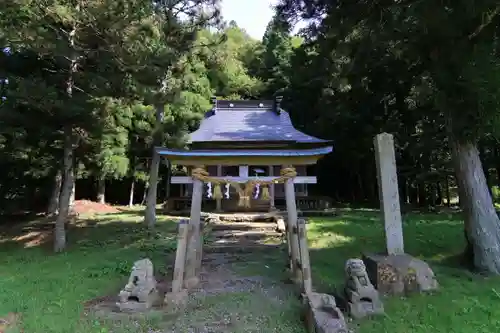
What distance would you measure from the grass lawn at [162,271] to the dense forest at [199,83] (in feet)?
3.75

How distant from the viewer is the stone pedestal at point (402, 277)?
548cm

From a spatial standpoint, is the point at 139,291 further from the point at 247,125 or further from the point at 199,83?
the point at 199,83

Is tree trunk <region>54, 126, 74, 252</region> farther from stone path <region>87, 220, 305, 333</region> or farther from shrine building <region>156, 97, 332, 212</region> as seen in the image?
stone path <region>87, 220, 305, 333</region>

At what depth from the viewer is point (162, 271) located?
25.1 feet

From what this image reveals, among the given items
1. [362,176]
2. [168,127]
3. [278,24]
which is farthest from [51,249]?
[362,176]

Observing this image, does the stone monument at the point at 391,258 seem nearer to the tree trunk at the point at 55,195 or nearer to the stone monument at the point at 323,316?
the stone monument at the point at 323,316

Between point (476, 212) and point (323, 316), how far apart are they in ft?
12.4

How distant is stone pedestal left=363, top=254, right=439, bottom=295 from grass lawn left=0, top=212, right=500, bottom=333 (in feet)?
0.57

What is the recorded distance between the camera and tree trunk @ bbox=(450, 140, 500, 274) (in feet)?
20.4

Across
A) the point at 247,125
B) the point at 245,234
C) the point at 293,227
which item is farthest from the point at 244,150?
the point at 247,125

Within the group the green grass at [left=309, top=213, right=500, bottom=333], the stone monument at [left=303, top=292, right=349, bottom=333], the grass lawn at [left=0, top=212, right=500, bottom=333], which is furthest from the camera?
the grass lawn at [left=0, top=212, right=500, bottom=333]

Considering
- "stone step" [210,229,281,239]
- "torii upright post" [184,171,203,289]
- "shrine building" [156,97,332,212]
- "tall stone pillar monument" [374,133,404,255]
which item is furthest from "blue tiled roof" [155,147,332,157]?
"stone step" [210,229,281,239]

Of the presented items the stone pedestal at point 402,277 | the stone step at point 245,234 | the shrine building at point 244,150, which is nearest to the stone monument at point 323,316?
the stone pedestal at point 402,277

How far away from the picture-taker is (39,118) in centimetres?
948
